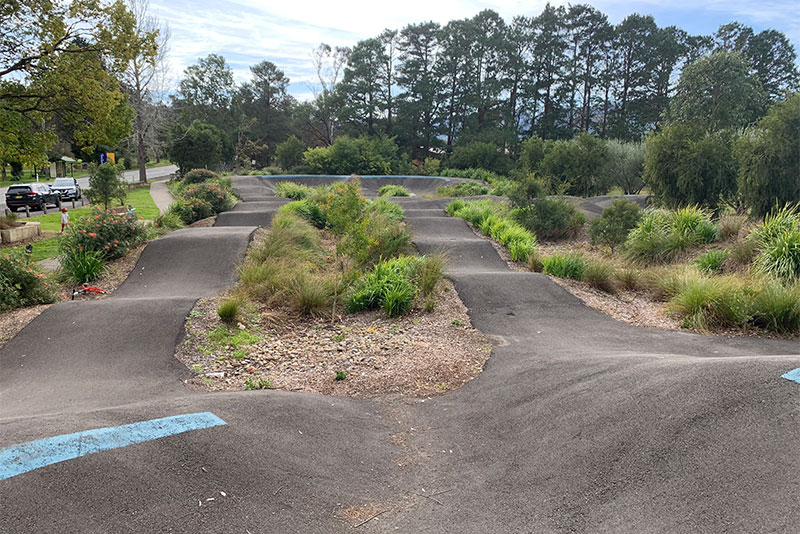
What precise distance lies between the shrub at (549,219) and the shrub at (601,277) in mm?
5568

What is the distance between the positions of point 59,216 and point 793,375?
22972 millimetres

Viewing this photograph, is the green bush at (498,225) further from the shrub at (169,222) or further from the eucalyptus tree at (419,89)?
the eucalyptus tree at (419,89)

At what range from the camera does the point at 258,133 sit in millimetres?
58812

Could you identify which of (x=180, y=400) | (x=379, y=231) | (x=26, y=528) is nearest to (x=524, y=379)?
(x=180, y=400)

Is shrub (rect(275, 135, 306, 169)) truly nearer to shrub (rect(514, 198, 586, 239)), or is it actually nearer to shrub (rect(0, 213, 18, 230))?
shrub (rect(0, 213, 18, 230))

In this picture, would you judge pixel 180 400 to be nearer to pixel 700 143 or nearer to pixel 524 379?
pixel 524 379

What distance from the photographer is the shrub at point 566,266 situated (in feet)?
32.6

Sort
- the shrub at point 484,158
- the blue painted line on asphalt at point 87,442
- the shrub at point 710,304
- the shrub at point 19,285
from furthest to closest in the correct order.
A: the shrub at point 484,158 → the shrub at point 19,285 → the shrub at point 710,304 → the blue painted line on asphalt at point 87,442

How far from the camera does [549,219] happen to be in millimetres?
15156

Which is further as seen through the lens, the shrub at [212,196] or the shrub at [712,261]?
the shrub at [212,196]

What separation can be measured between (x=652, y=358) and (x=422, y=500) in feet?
9.94

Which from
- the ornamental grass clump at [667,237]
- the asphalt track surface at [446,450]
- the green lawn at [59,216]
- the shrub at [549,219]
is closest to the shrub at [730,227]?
the ornamental grass clump at [667,237]

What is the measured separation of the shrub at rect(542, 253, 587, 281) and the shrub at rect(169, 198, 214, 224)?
11169mm

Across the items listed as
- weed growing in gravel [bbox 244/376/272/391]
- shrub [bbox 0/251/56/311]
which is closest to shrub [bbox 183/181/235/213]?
shrub [bbox 0/251/56/311]
